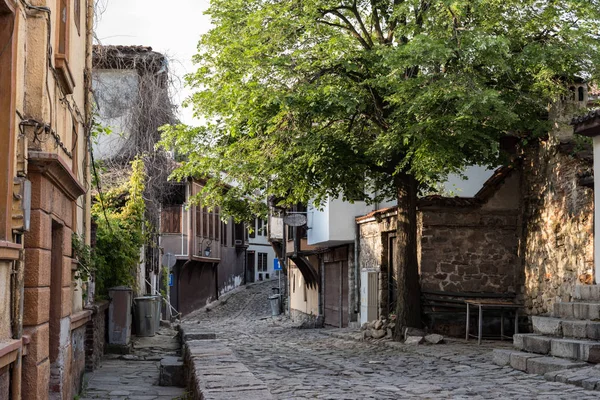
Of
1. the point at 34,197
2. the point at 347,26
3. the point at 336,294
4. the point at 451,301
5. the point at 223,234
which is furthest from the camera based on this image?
the point at 223,234

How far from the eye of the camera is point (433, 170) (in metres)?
14.6

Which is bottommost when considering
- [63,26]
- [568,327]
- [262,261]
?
[568,327]

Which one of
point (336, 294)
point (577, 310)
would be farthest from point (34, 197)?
point (336, 294)

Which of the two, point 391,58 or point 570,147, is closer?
point 391,58

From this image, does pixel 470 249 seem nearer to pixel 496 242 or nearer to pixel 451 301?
pixel 496 242

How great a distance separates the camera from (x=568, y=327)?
1166 cm

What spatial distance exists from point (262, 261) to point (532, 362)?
4723 cm

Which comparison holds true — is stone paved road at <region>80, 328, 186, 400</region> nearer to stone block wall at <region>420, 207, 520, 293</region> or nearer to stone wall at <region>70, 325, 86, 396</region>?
stone wall at <region>70, 325, 86, 396</region>

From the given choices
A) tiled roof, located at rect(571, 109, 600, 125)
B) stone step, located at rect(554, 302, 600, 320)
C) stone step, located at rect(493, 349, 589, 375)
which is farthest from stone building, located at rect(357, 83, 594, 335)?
stone step, located at rect(493, 349, 589, 375)

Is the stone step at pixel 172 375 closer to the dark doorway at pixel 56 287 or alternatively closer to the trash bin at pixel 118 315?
the dark doorway at pixel 56 287

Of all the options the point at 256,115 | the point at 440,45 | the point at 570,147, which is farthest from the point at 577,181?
the point at 256,115

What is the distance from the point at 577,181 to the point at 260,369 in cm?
642

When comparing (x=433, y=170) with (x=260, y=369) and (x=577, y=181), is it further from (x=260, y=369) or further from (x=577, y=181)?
(x=260, y=369)

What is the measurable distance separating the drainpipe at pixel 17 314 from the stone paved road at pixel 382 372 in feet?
11.3
